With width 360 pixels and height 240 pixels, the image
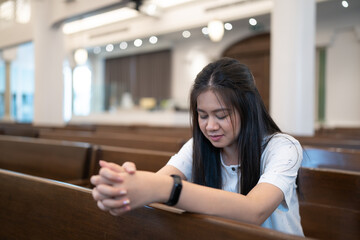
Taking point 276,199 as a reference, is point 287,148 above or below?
above

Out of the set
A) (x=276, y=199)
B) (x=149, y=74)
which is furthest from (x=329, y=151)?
(x=149, y=74)

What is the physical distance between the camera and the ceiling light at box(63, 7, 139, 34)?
10195mm

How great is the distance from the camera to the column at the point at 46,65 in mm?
7629

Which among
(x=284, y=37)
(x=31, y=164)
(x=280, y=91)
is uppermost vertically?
(x=284, y=37)

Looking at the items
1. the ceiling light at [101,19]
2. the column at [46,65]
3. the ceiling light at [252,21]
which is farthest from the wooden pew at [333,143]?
the ceiling light at [101,19]

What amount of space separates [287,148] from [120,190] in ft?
1.89

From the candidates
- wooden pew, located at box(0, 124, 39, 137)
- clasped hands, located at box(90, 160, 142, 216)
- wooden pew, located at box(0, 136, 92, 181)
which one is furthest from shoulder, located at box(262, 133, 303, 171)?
wooden pew, located at box(0, 124, 39, 137)

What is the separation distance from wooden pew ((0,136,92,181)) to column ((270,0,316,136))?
9.01ft

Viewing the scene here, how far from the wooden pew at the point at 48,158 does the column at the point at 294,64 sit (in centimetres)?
274

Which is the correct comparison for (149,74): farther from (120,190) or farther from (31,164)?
(120,190)

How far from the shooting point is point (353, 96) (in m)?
8.61

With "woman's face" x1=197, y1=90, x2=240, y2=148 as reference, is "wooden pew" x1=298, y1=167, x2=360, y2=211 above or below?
below

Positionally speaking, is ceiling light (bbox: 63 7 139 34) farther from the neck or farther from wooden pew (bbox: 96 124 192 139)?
the neck

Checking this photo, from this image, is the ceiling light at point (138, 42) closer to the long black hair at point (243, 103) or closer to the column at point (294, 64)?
the column at point (294, 64)
